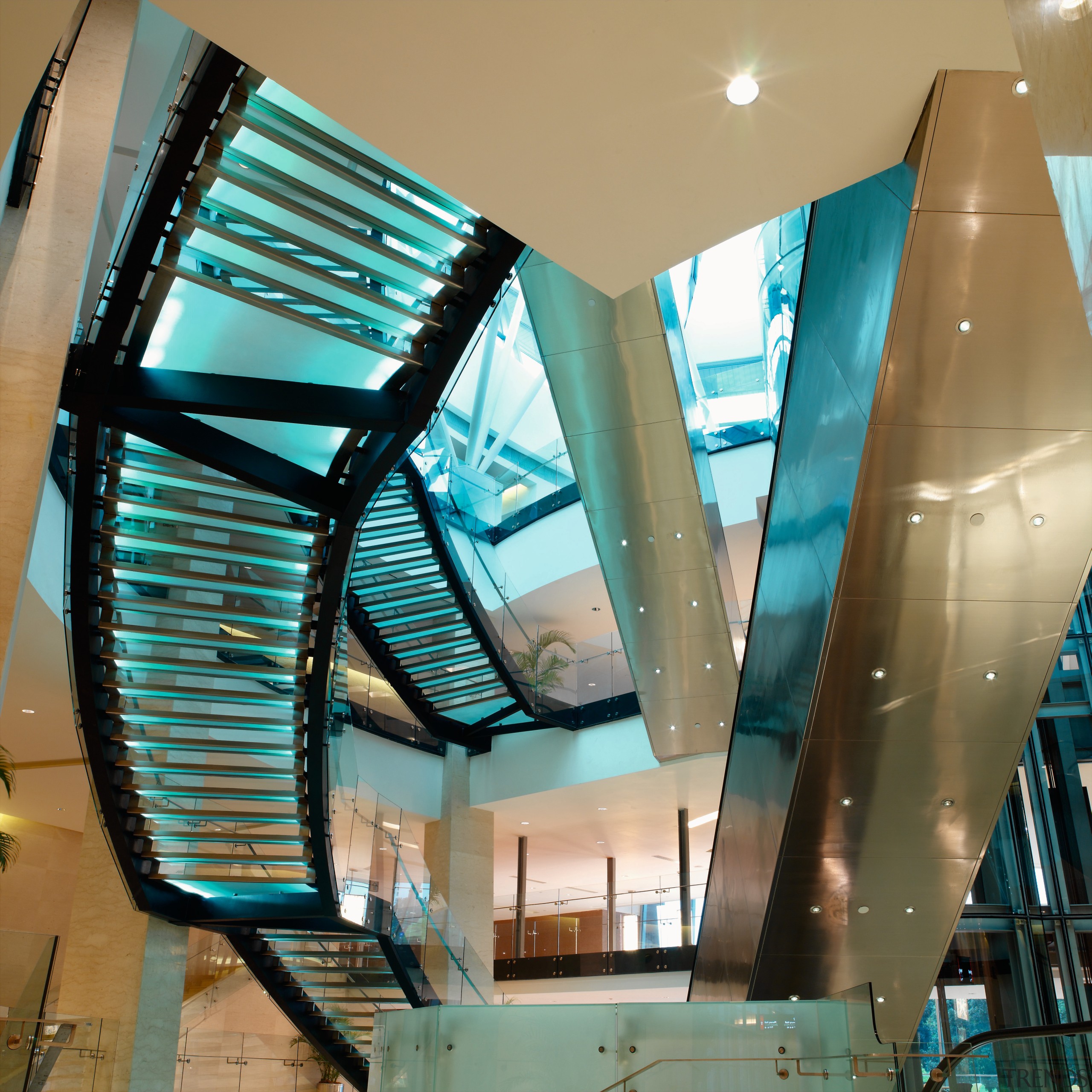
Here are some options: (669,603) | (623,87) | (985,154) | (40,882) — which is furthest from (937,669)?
(40,882)

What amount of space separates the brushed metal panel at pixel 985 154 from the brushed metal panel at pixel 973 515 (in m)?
1.01

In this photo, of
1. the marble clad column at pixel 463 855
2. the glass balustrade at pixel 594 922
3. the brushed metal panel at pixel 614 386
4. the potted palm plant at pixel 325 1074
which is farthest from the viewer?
the marble clad column at pixel 463 855

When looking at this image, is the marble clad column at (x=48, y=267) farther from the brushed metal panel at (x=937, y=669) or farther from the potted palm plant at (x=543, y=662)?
the potted palm plant at (x=543, y=662)

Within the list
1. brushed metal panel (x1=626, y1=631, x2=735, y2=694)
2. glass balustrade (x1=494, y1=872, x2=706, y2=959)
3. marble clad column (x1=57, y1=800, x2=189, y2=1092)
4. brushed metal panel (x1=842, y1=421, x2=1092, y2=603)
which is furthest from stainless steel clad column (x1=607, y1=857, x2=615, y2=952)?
brushed metal panel (x1=842, y1=421, x2=1092, y2=603)

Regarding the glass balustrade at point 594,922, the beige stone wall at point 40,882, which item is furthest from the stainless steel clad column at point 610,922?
the beige stone wall at point 40,882

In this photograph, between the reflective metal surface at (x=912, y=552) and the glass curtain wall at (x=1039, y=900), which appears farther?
the glass curtain wall at (x=1039, y=900)

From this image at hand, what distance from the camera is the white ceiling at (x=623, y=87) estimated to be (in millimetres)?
3033

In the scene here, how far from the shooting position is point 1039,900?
10172 millimetres

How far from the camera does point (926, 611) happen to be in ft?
16.0

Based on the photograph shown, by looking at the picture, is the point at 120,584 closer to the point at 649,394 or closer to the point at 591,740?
the point at 649,394

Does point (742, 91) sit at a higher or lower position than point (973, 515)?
higher

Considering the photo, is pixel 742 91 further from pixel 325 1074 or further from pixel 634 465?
pixel 325 1074

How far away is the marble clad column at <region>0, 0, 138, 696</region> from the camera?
4.96 m

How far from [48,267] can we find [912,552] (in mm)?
4892
